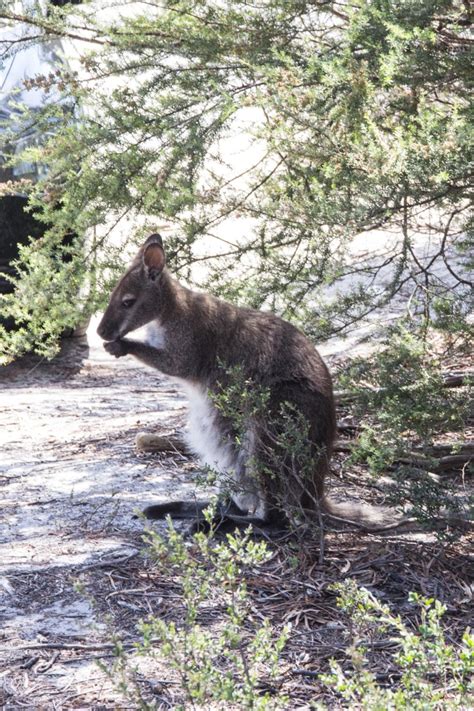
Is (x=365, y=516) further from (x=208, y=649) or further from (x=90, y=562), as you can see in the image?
(x=208, y=649)

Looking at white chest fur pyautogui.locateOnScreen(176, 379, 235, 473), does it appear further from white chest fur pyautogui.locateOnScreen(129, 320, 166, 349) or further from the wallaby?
white chest fur pyautogui.locateOnScreen(129, 320, 166, 349)

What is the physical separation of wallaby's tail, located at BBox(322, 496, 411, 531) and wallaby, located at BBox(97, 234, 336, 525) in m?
0.09

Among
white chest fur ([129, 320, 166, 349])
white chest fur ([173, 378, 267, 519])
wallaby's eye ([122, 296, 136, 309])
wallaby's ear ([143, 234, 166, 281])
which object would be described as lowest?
white chest fur ([173, 378, 267, 519])

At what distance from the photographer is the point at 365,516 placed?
4520mm

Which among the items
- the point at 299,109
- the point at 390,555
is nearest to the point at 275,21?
the point at 299,109

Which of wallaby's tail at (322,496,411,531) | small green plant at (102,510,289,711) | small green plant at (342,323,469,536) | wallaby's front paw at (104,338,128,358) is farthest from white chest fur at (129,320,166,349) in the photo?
small green plant at (102,510,289,711)

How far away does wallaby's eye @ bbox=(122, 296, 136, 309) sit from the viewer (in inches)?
200

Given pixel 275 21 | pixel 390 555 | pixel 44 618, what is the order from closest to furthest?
pixel 44 618 < pixel 390 555 < pixel 275 21

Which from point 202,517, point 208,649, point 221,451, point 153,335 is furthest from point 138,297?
point 208,649

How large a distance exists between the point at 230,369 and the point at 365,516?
955 mm

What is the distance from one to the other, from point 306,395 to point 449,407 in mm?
661

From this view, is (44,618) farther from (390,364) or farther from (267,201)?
(267,201)

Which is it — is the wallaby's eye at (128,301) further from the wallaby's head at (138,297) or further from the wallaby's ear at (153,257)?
the wallaby's ear at (153,257)

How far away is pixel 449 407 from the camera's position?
14.5 ft
